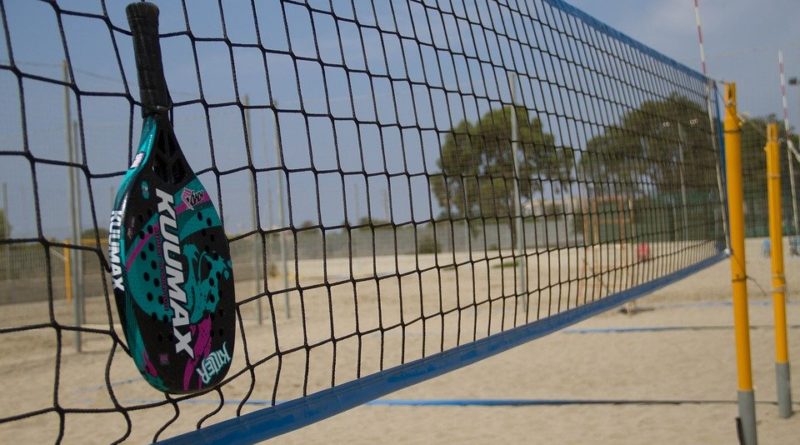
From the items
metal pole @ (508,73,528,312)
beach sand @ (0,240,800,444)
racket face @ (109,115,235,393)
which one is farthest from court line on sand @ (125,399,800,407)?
racket face @ (109,115,235,393)

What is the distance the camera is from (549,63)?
3.57m

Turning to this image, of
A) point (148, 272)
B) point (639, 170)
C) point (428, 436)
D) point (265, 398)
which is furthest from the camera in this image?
point (265, 398)

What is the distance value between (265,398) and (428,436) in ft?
4.82

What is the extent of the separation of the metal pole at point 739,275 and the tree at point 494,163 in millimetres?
656

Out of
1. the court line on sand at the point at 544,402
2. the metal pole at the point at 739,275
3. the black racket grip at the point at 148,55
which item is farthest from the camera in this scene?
the court line on sand at the point at 544,402

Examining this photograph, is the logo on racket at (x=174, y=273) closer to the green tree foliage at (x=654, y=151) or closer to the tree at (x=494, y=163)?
the tree at (x=494, y=163)

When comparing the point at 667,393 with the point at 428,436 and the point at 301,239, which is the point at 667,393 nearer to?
the point at 428,436

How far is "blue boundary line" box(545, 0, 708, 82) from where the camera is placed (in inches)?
142

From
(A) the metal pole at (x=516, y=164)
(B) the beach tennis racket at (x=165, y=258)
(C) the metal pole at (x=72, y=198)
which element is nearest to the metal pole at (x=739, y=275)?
(A) the metal pole at (x=516, y=164)

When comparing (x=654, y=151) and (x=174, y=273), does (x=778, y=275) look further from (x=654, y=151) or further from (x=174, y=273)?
(x=174, y=273)

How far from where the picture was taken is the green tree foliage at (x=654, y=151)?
404cm

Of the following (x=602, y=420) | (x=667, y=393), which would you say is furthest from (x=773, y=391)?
(x=602, y=420)

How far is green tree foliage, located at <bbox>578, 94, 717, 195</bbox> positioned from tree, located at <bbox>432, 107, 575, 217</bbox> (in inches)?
8.1

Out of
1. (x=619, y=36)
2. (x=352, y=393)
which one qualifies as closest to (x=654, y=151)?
(x=619, y=36)
